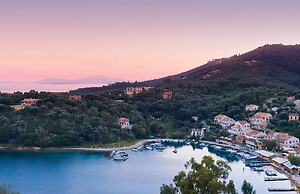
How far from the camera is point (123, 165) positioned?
3102cm

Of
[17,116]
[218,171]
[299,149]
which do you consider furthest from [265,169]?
[17,116]

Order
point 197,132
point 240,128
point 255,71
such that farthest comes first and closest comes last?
point 255,71, point 197,132, point 240,128

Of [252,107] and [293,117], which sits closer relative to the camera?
[293,117]

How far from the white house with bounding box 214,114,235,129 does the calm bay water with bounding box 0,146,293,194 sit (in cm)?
766

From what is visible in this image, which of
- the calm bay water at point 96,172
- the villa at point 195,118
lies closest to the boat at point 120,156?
the calm bay water at point 96,172

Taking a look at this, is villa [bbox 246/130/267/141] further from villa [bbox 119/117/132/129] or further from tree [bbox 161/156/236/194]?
tree [bbox 161/156/236/194]

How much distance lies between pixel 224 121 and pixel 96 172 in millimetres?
19422

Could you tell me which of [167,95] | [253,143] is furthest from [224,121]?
[167,95]

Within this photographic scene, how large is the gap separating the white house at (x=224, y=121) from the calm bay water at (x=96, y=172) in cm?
766

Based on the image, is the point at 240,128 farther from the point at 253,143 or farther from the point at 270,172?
the point at 270,172

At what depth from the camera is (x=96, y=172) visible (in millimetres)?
28844

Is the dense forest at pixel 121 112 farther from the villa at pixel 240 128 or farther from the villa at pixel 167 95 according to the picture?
the villa at pixel 240 128

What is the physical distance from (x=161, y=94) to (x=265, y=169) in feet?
88.6

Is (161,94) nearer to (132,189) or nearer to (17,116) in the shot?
(17,116)
